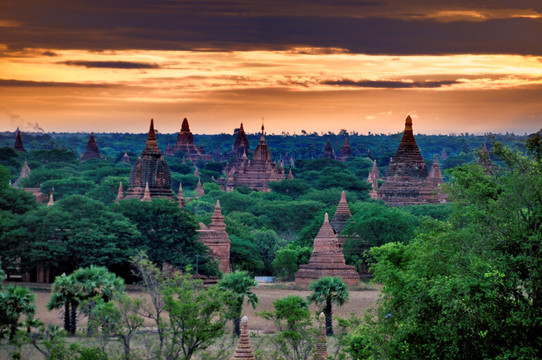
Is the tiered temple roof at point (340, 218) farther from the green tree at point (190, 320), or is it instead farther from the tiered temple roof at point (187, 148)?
the tiered temple roof at point (187, 148)

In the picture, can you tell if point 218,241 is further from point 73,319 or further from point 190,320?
point 190,320

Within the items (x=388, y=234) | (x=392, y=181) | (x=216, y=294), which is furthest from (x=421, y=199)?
(x=216, y=294)

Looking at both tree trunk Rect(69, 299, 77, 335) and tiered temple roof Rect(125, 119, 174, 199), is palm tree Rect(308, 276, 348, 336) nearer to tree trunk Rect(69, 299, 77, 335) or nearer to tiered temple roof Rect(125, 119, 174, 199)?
tree trunk Rect(69, 299, 77, 335)

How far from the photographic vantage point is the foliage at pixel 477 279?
2861 cm

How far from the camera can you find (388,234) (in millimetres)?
64125

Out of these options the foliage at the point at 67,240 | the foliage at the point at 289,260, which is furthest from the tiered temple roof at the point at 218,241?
the foliage at the point at 67,240

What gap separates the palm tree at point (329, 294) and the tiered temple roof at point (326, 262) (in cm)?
844

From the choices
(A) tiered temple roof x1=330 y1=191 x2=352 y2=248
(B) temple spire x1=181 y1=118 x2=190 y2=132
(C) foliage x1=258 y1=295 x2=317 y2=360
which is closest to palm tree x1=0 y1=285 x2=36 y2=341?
(C) foliage x1=258 y1=295 x2=317 y2=360

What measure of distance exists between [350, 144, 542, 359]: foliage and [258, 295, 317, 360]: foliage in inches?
262

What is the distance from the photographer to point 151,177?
249ft

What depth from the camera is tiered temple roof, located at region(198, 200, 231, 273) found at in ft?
204

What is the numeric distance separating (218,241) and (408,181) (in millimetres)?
29568

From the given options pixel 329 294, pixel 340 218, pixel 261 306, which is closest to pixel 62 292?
pixel 329 294

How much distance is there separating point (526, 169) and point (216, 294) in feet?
31.1
